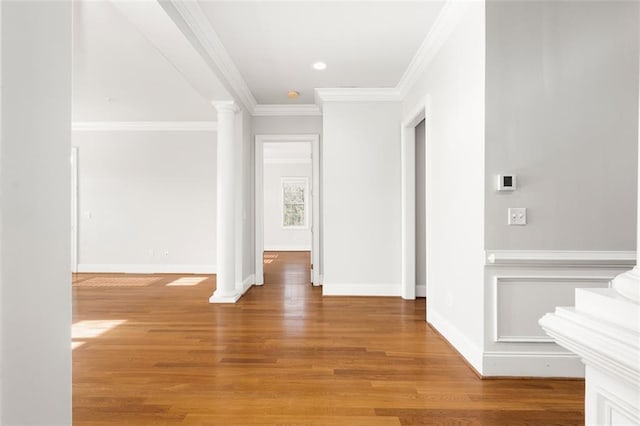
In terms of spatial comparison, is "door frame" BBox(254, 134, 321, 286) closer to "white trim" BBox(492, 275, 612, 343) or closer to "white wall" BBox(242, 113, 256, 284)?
"white wall" BBox(242, 113, 256, 284)

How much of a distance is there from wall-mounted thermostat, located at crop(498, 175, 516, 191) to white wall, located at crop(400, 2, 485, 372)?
12 cm

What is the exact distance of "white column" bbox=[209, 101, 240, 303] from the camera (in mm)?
4984

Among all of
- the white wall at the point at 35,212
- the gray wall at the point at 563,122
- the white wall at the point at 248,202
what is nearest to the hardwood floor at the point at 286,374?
the gray wall at the point at 563,122

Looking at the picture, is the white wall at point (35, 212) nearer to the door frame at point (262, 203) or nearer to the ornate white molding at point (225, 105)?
the ornate white molding at point (225, 105)

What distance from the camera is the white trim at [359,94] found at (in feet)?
16.8

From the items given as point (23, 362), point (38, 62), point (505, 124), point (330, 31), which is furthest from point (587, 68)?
point (23, 362)

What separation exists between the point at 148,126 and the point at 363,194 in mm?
4368

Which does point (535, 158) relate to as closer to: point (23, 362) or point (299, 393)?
point (299, 393)

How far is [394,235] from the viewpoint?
5.23m

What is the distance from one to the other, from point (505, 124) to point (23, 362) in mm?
2771

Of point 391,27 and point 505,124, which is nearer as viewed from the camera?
point 505,124

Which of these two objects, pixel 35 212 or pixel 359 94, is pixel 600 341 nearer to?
pixel 35 212

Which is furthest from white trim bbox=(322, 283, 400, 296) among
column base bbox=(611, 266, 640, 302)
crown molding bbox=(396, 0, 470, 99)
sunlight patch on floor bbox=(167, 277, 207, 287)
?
column base bbox=(611, 266, 640, 302)

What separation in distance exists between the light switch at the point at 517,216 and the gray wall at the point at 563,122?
0.11 ft
